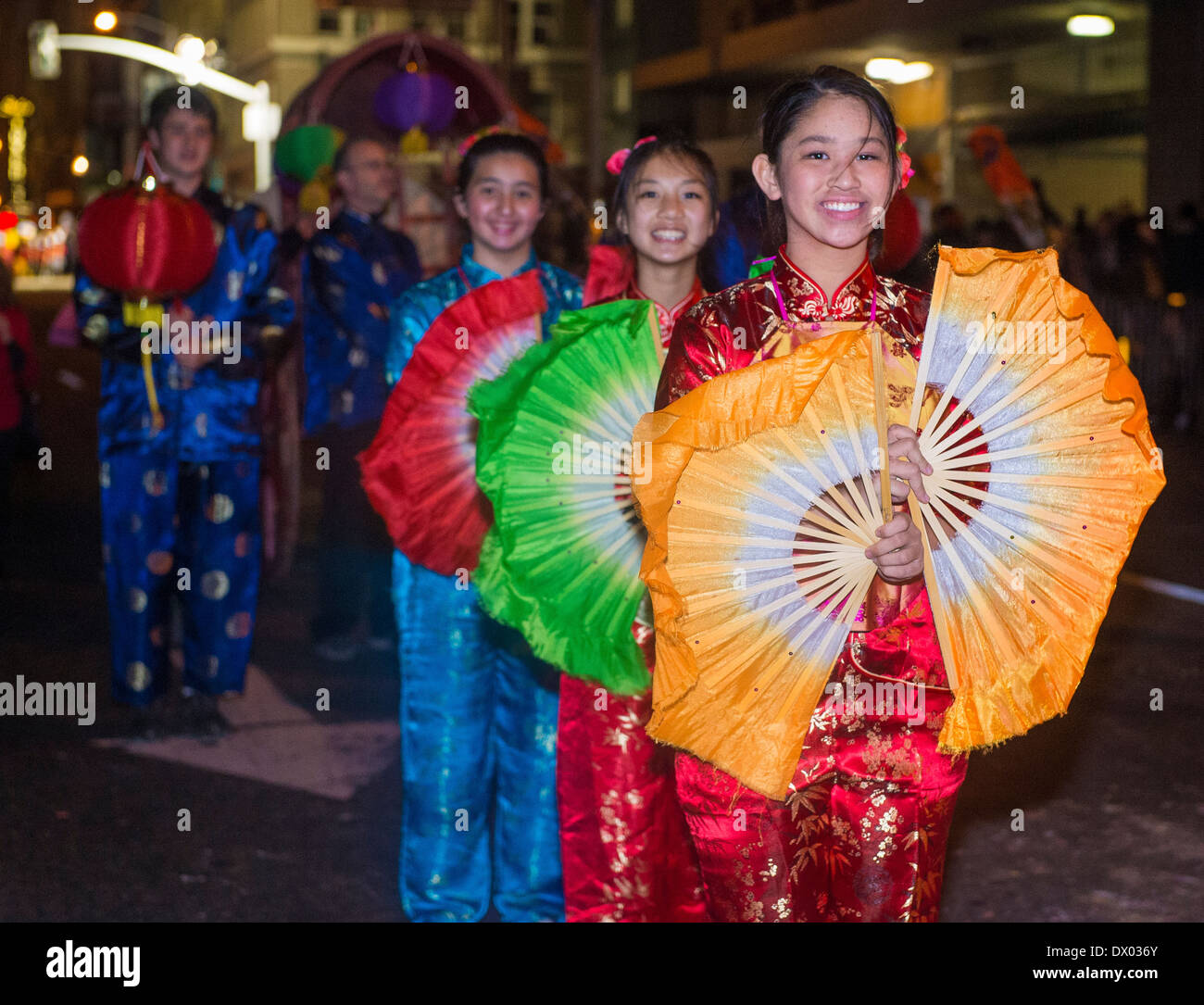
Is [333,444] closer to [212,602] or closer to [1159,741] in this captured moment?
Answer: [212,602]

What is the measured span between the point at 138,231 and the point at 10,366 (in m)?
2.99

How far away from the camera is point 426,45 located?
9422 mm

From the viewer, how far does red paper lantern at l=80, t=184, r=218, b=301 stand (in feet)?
15.1

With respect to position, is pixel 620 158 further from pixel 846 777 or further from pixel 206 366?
pixel 206 366

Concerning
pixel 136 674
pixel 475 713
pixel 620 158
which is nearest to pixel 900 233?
pixel 620 158

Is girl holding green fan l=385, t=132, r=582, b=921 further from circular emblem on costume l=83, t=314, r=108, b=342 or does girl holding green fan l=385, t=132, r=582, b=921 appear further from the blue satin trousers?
circular emblem on costume l=83, t=314, r=108, b=342

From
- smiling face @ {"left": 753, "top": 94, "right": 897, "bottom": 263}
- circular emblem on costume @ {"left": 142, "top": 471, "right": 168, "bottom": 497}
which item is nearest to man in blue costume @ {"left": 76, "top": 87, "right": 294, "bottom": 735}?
circular emblem on costume @ {"left": 142, "top": 471, "right": 168, "bottom": 497}

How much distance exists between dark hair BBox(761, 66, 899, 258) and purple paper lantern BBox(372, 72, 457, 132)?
6.79 metres

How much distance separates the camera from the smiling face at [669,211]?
318 cm

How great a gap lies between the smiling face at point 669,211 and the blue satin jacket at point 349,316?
9.62ft

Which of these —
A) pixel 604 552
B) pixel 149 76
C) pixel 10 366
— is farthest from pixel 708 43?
pixel 149 76

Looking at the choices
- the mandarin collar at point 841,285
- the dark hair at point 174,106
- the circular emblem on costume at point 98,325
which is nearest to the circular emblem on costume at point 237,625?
the circular emblem on costume at point 98,325

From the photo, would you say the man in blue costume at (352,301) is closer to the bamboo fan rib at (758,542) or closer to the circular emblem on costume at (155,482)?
the circular emblem on costume at (155,482)

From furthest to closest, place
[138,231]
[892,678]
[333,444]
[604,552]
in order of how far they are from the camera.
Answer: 1. [333,444]
2. [138,231]
3. [604,552]
4. [892,678]
